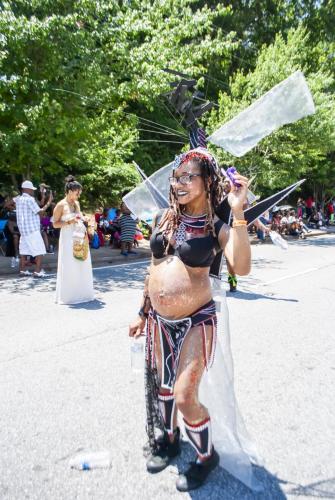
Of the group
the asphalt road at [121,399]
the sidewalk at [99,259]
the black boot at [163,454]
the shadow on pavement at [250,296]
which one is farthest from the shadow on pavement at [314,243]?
the black boot at [163,454]

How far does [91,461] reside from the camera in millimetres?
2775

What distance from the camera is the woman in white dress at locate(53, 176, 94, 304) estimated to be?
6988 millimetres

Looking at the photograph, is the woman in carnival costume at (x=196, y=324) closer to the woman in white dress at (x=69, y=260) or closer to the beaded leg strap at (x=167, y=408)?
the beaded leg strap at (x=167, y=408)

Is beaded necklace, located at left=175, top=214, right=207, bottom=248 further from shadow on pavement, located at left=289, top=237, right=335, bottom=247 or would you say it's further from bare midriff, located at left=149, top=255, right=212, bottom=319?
shadow on pavement, located at left=289, top=237, right=335, bottom=247

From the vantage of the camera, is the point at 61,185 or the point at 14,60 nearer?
the point at 14,60

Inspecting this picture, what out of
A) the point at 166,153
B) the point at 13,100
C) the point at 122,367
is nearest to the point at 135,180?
the point at 166,153

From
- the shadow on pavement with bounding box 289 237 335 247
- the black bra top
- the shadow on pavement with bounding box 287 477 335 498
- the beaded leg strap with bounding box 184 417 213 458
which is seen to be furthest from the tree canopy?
the shadow on pavement with bounding box 287 477 335 498

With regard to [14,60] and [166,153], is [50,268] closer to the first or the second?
[14,60]

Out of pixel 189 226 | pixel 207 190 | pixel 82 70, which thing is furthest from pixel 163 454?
pixel 82 70

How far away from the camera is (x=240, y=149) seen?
2.68 meters

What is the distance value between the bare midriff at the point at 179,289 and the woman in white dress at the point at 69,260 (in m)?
4.61

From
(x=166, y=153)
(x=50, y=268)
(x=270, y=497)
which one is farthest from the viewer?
(x=166, y=153)

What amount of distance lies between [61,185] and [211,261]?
15865mm

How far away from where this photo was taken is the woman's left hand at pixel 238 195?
7.80ft
